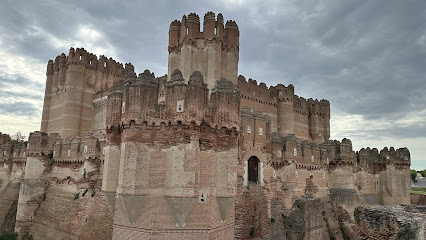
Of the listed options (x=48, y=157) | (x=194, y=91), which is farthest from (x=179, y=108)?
(x=48, y=157)

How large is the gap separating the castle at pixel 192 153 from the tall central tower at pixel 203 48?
0.11 meters

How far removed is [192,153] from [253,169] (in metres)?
9.03

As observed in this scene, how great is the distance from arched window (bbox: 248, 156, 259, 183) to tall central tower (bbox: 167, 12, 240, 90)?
11.1 m

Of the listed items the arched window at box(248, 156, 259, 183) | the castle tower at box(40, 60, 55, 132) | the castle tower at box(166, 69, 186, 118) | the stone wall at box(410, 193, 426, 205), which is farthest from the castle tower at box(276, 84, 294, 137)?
the castle tower at box(40, 60, 55, 132)

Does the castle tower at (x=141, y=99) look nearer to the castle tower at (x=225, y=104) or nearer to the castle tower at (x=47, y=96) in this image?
the castle tower at (x=225, y=104)

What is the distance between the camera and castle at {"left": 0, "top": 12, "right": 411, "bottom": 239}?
13367 millimetres

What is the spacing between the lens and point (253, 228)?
766 inches

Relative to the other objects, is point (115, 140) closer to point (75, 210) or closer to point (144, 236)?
point (144, 236)

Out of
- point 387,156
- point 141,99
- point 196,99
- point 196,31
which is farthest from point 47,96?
point 387,156

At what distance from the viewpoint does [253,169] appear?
21406 mm

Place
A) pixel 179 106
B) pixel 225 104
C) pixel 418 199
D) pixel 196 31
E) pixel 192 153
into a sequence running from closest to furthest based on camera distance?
1. pixel 192 153
2. pixel 179 106
3. pixel 225 104
4. pixel 196 31
5. pixel 418 199

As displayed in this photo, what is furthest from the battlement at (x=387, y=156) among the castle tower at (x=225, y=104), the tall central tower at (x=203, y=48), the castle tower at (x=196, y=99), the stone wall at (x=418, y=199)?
the castle tower at (x=196, y=99)

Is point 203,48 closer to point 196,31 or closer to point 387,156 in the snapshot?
point 196,31

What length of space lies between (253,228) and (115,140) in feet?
33.3
